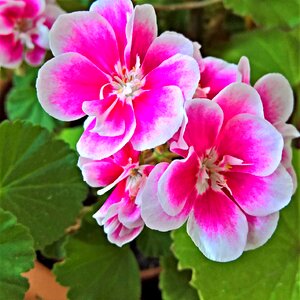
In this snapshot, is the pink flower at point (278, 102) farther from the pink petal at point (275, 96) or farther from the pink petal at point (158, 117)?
the pink petal at point (158, 117)

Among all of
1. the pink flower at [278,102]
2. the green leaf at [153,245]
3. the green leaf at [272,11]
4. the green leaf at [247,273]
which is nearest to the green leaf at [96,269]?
the green leaf at [153,245]

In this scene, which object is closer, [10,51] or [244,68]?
→ [244,68]

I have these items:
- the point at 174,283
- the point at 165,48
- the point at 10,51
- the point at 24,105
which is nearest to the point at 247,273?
the point at 174,283

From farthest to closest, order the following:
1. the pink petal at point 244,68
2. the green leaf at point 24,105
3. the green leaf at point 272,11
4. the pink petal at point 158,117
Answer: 1. the green leaf at point 24,105
2. the green leaf at point 272,11
3. the pink petal at point 244,68
4. the pink petal at point 158,117

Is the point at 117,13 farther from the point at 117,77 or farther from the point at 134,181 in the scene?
the point at 134,181

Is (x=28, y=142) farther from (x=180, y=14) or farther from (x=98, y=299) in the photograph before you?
(x=180, y=14)

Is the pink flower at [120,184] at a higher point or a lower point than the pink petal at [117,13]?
lower
